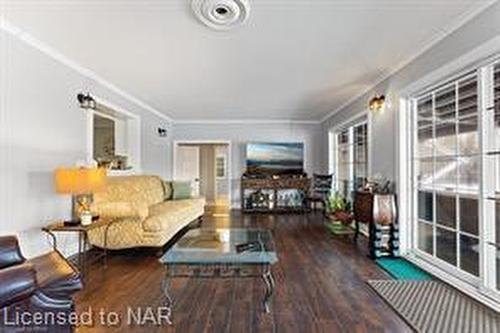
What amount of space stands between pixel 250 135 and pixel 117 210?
5.17 metres

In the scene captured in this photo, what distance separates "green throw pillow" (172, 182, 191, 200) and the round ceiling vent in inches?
162

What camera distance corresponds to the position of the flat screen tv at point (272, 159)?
8.35m

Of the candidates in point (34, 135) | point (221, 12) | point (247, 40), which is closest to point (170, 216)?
point (34, 135)

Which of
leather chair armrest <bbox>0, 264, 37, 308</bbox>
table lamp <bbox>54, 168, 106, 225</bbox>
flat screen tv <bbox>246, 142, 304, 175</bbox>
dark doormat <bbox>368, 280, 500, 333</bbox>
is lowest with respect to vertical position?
dark doormat <bbox>368, 280, 500, 333</bbox>

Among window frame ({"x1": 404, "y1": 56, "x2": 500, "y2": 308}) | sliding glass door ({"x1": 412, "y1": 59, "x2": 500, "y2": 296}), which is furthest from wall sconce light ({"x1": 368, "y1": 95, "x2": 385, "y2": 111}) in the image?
window frame ({"x1": 404, "y1": 56, "x2": 500, "y2": 308})

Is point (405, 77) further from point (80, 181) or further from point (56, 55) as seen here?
point (56, 55)

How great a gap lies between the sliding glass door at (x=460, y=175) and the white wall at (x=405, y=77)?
240mm

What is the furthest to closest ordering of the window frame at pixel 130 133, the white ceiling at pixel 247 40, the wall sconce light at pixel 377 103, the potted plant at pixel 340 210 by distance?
the potted plant at pixel 340 210, the window frame at pixel 130 133, the wall sconce light at pixel 377 103, the white ceiling at pixel 247 40

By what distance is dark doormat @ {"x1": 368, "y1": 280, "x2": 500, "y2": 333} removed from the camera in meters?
2.26

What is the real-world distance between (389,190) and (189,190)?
3941 mm

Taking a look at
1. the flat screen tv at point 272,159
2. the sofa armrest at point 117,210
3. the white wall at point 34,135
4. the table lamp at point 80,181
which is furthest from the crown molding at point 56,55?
the flat screen tv at point 272,159

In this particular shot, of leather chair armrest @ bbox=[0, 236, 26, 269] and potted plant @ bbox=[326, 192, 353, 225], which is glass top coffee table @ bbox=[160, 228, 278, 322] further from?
potted plant @ bbox=[326, 192, 353, 225]

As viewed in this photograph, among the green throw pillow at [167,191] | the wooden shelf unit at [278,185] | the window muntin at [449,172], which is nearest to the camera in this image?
the window muntin at [449,172]

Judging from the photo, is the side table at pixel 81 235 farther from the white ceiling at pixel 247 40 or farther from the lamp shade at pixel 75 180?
the white ceiling at pixel 247 40
